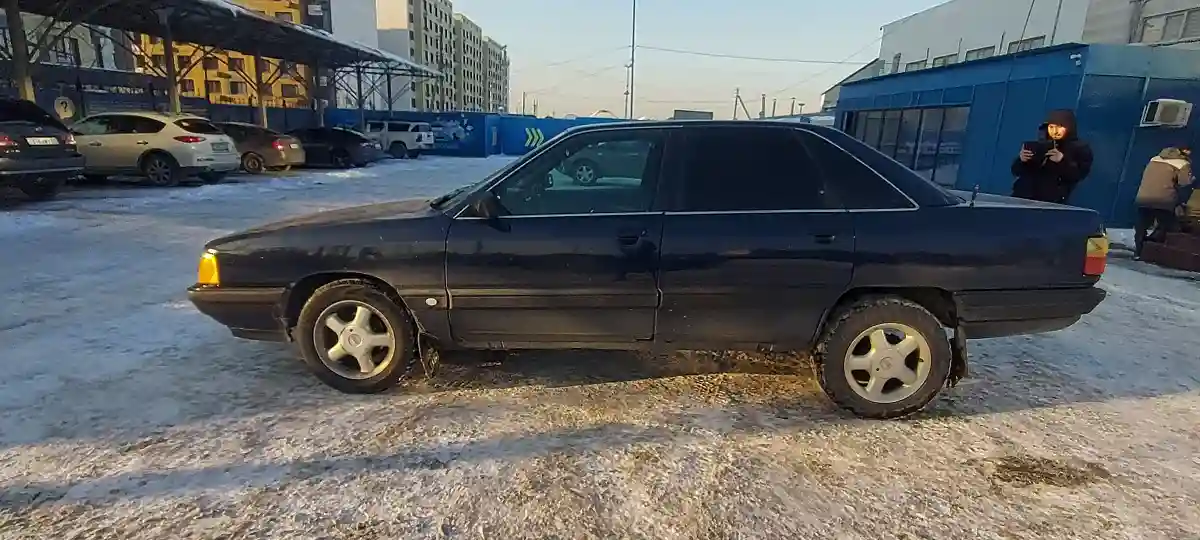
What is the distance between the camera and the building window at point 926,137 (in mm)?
12094

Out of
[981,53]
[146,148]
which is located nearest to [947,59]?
[981,53]

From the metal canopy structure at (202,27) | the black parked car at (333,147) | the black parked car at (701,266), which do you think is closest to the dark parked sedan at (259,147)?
the metal canopy structure at (202,27)

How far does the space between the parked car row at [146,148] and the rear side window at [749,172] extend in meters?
10.4

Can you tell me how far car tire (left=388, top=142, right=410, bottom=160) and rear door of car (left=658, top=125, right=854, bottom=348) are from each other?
2598 cm

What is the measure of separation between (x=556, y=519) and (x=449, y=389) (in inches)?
51.5

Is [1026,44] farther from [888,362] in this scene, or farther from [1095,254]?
[888,362]

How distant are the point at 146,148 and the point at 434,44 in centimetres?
8033

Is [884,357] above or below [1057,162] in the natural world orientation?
below

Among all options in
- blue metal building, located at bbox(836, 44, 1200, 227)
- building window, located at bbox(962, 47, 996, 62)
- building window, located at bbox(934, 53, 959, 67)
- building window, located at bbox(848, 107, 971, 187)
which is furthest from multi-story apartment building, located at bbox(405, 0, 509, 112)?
blue metal building, located at bbox(836, 44, 1200, 227)

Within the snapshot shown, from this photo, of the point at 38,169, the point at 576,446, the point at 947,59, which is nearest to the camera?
the point at 576,446

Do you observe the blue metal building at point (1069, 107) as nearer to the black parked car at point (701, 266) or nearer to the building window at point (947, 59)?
the black parked car at point (701, 266)

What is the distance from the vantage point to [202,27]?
17406 millimetres

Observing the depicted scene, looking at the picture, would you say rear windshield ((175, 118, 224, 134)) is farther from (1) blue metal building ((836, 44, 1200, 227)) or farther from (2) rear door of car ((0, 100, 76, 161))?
(1) blue metal building ((836, 44, 1200, 227))

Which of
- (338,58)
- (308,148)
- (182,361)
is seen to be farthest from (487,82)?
(182,361)
